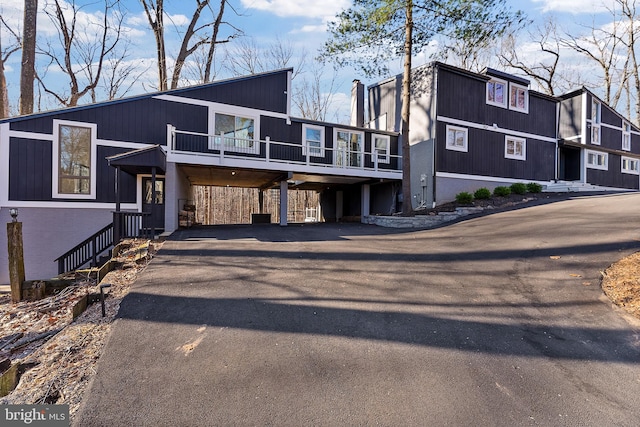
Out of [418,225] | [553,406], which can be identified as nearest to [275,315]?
[553,406]

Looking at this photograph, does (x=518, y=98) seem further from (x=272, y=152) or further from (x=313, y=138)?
(x=272, y=152)

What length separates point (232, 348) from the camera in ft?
10.9

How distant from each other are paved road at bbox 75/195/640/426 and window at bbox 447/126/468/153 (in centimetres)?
952

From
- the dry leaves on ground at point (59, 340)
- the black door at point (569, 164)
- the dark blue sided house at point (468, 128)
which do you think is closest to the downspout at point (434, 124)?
the dark blue sided house at point (468, 128)

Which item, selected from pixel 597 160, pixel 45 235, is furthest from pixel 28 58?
pixel 597 160

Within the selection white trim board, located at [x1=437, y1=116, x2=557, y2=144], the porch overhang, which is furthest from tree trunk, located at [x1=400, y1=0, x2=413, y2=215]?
the porch overhang

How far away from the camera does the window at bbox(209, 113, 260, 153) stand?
13242 millimetres

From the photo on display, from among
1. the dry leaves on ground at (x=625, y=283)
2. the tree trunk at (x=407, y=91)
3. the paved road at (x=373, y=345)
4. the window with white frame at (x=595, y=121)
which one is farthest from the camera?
the window with white frame at (x=595, y=121)

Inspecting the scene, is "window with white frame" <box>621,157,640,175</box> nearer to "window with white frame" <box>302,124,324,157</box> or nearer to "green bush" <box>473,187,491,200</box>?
"green bush" <box>473,187,491,200</box>

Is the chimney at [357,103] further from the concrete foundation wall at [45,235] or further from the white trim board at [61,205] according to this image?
the concrete foundation wall at [45,235]

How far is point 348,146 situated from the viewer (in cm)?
1588

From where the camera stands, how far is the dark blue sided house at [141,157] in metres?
10.4

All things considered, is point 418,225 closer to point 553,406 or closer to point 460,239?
point 460,239

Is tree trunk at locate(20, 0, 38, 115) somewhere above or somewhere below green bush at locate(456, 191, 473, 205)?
above
